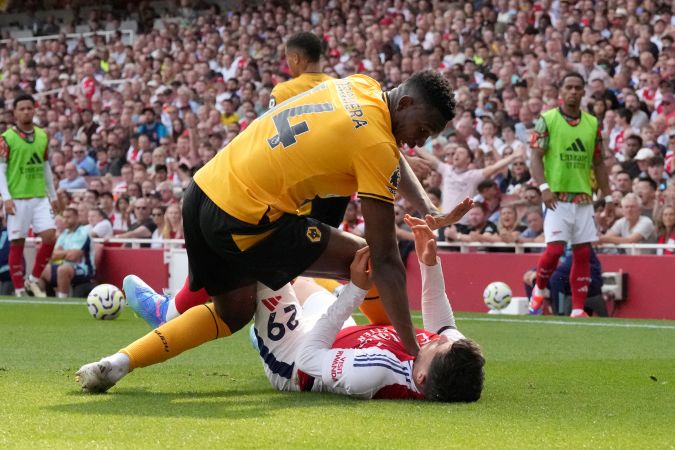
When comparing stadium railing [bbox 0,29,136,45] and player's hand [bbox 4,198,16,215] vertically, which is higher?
stadium railing [bbox 0,29,136,45]

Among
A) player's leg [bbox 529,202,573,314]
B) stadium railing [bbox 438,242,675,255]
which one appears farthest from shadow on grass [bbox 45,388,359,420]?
stadium railing [bbox 438,242,675,255]

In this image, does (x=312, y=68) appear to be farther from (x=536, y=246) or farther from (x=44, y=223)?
(x=44, y=223)

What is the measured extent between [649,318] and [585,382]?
6.80m

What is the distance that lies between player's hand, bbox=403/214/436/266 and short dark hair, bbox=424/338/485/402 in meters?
0.63

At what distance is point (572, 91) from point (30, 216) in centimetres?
732

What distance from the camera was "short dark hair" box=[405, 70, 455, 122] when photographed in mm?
5734

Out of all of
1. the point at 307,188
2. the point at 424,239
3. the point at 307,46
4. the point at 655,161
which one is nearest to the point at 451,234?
the point at 655,161

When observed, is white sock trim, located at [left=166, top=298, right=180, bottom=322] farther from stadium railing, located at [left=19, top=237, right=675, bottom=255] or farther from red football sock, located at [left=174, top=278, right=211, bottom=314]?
stadium railing, located at [left=19, top=237, right=675, bottom=255]

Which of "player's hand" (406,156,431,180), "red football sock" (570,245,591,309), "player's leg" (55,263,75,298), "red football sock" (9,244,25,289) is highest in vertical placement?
"player's hand" (406,156,431,180)

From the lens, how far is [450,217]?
6.46 metres

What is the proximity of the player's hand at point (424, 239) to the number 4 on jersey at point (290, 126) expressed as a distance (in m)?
0.73

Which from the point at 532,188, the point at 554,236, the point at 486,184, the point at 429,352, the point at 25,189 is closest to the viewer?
the point at 429,352

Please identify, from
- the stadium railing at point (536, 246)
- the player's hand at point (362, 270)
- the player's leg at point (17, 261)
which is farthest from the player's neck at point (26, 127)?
the player's hand at point (362, 270)

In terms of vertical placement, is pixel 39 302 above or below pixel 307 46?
below
